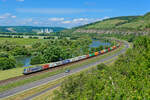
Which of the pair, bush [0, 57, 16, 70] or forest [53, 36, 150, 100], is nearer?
forest [53, 36, 150, 100]

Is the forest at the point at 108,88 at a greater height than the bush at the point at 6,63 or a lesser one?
greater

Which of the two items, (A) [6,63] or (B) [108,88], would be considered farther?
(A) [6,63]

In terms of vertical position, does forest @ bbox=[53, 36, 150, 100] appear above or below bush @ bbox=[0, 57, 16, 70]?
above

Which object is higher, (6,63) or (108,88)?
(108,88)

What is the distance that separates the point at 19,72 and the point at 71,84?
3983 centimetres

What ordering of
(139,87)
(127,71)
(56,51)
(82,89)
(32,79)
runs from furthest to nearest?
(56,51)
(32,79)
(127,71)
(82,89)
(139,87)

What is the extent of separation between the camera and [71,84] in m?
31.6

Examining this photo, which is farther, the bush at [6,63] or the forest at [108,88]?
the bush at [6,63]

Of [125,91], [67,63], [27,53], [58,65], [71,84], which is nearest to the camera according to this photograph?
[125,91]

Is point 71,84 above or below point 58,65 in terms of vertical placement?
above

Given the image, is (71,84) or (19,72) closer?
(71,84)

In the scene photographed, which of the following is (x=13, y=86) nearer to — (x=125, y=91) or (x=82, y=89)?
(x=82, y=89)

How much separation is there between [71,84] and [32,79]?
29.1m

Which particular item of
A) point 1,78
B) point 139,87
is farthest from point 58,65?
point 139,87
